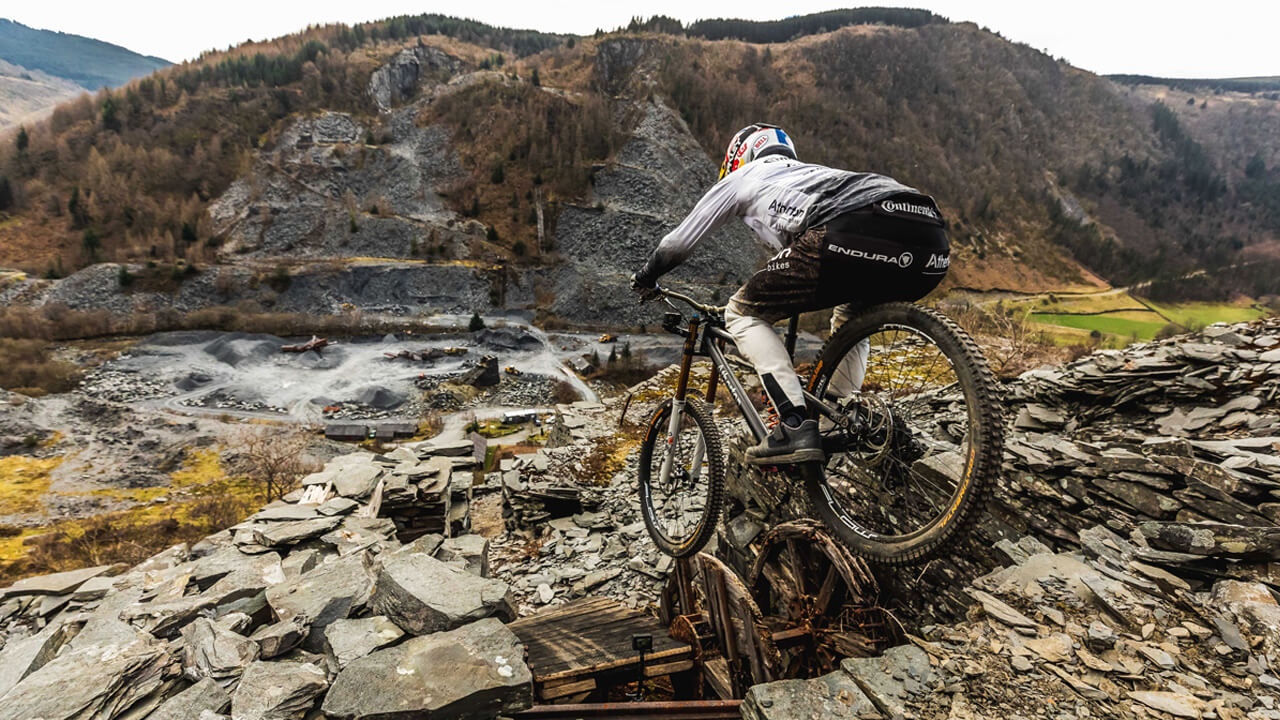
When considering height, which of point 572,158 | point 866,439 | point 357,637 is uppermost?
point 572,158

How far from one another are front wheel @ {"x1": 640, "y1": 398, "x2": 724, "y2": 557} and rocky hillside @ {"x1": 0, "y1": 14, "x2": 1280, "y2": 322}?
48460 millimetres

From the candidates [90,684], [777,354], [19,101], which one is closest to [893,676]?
[777,354]

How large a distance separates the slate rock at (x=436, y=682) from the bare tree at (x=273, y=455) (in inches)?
656

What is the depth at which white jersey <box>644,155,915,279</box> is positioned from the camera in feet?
8.59

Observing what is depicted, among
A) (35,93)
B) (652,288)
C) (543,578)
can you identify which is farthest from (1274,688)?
(35,93)

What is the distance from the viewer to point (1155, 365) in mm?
5348

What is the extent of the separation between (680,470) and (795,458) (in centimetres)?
215

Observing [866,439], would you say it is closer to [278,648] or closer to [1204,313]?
[278,648]

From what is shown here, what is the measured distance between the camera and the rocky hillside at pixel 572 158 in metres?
57.9

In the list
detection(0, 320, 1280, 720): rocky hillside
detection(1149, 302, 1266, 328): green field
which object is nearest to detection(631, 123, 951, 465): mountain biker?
detection(0, 320, 1280, 720): rocky hillside

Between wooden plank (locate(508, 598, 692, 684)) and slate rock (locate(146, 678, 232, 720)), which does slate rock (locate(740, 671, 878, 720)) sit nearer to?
wooden plank (locate(508, 598, 692, 684))

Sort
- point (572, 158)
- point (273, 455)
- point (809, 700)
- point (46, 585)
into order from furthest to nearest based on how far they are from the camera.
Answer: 1. point (572, 158)
2. point (273, 455)
3. point (46, 585)
4. point (809, 700)

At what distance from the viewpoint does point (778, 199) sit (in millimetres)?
2918

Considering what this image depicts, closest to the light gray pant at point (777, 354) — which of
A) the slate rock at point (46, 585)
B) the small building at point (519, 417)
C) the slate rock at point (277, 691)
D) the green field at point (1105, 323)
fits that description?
the slate rock at point (277, 691)
